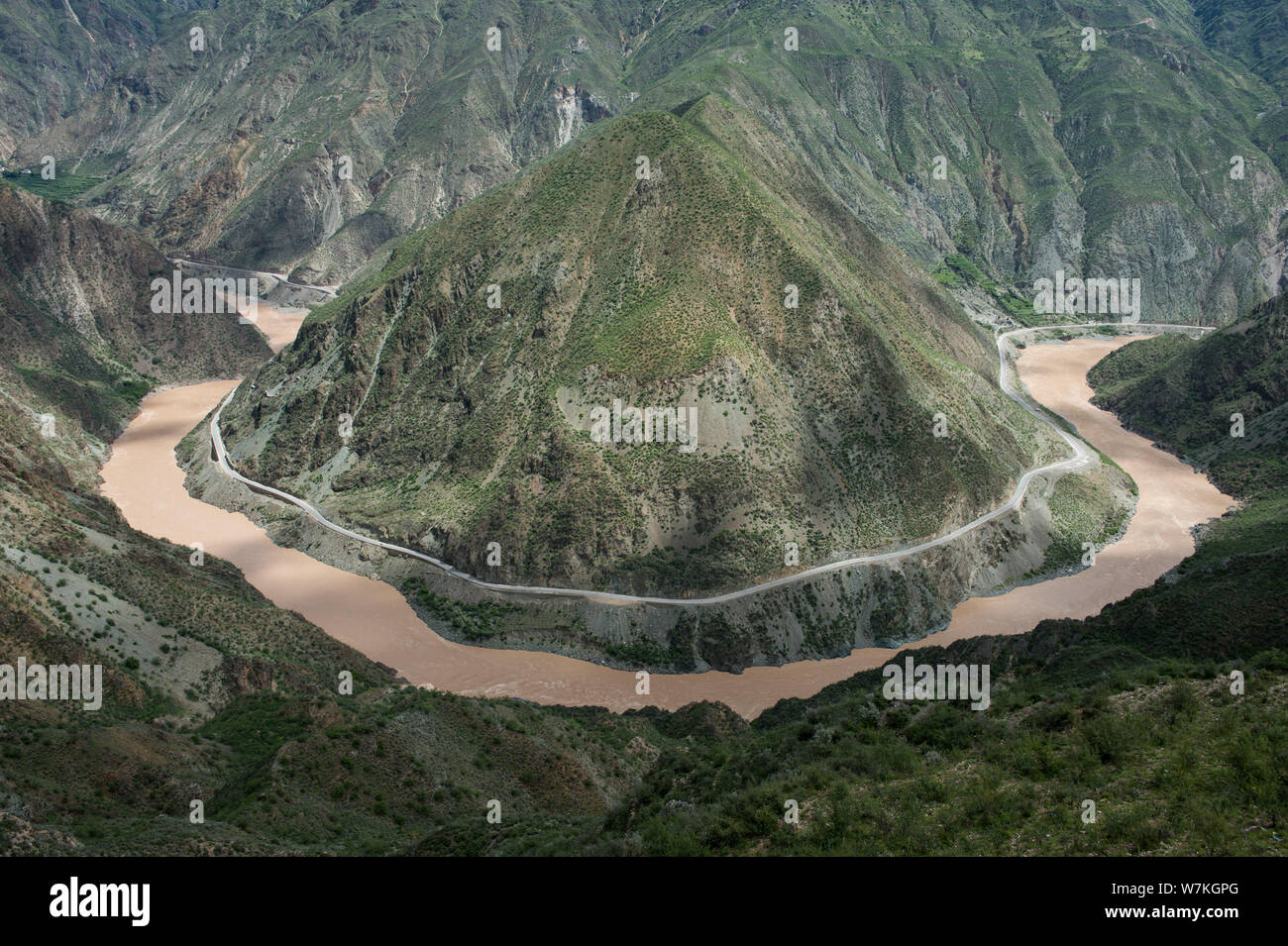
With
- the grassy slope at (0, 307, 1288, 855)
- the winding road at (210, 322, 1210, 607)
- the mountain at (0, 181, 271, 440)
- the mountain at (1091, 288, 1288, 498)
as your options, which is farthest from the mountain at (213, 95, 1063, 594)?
the mountain at (0, 181, 271, 440)

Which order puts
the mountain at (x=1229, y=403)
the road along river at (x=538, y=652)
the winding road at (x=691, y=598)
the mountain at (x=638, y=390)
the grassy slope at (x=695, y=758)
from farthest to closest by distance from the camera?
the mountain at (x=1229, y=403), the mountain at (x=638, y=390), the winding road at (x=691, y=598), the road along river at (x=538, y=652), the grassy slope at (x=695, y=758)

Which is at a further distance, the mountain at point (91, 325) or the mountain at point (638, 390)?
the mountain at point (91, 325)

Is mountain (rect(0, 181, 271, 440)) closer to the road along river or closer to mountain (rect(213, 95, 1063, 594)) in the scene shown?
the road along river

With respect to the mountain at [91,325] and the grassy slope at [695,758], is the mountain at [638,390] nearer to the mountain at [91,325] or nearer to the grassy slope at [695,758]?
the grassy slope at [695,758]

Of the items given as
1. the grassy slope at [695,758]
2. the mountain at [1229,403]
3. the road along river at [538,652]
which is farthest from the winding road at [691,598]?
the mountain at [1229,403]

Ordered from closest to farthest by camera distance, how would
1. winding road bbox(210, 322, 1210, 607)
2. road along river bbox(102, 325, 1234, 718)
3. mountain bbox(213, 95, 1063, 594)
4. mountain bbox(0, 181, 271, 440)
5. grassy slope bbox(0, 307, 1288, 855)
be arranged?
grassy slope bbox(0, 307, 1288, 855)
road along river bbox(102, 325, 1234, 718)
winding road bbox(210, 322, 1210, 607)
mountain bbox(213, 95, 1063, 594)
mountain bbox(0, 181, 271, 440)
